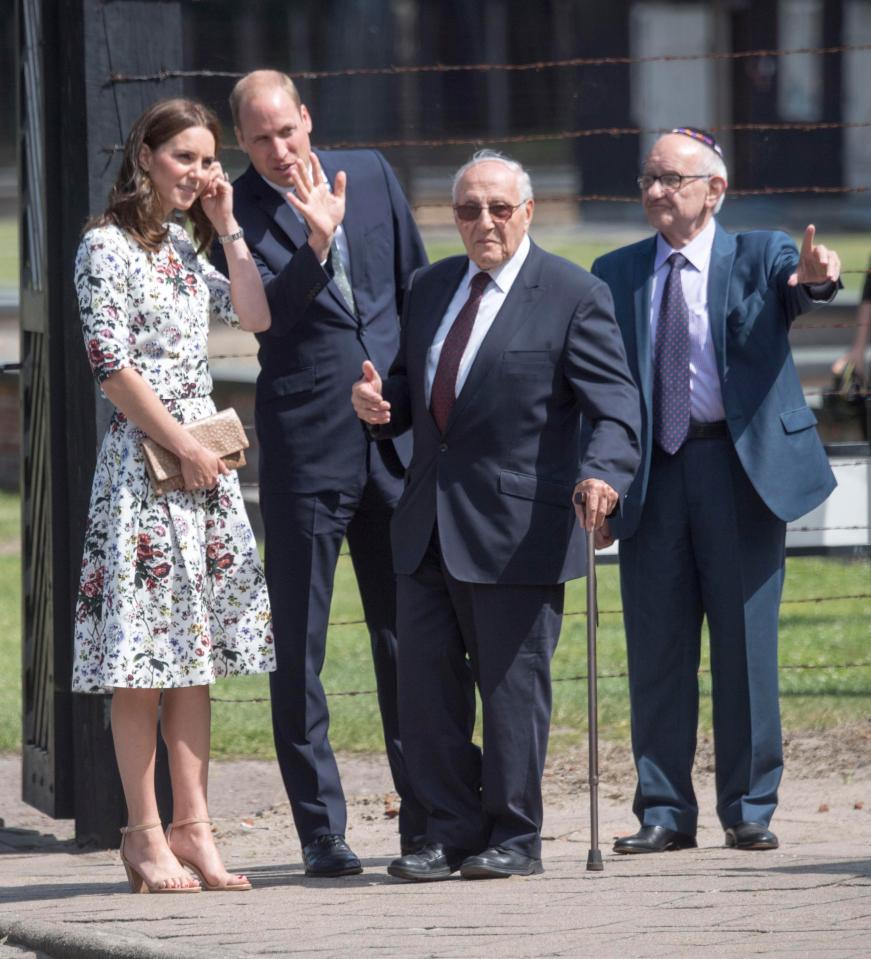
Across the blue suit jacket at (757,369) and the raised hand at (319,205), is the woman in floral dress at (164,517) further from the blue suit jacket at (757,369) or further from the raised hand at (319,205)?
the blue suit jacket at (757,369)

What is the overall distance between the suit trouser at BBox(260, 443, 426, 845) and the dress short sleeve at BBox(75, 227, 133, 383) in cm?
66

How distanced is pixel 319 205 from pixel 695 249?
1106 mm

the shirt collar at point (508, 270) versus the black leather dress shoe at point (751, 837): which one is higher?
the shirt collar at point (508, 270)

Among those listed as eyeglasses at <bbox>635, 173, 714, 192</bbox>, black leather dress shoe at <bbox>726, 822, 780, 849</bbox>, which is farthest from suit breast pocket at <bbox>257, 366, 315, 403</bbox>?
black leather dress shoe at <bbox>726, 822, 780, 849</bbox>

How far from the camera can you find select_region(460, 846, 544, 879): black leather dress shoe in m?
5.23

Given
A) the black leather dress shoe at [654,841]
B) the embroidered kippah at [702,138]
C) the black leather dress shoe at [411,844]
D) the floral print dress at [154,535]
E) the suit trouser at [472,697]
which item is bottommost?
the black leather dress shoe at [654,841]

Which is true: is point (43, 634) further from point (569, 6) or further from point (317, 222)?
point (569, 6)

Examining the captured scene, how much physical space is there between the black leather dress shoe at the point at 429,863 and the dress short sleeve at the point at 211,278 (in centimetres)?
145

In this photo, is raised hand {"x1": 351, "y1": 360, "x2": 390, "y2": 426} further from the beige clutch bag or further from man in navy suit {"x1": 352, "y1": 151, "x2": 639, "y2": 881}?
the beige clutch bag

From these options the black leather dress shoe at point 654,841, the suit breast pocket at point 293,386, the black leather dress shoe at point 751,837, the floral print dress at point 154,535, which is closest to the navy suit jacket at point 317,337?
the suit breast pocket at point 293,386

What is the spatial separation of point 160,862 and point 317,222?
1.69m

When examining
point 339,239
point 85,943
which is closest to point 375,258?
point 339,239

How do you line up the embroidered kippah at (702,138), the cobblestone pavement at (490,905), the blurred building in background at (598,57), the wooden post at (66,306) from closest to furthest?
the cobblestone pavement at (490,905) < the embroidered kippah at (702,138) < the wooden post at (66,306) < the blurred building in background at (598,57)

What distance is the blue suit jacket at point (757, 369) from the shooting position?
569cm
